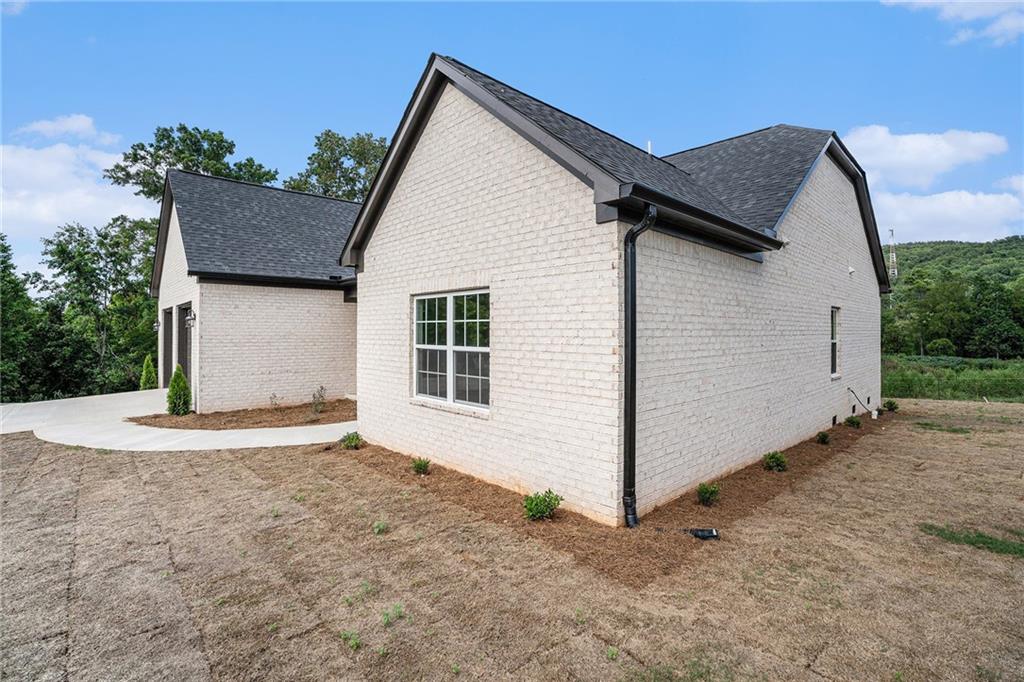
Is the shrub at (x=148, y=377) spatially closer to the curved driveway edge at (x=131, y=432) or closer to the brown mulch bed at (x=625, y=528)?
the curved driveway edge at (x=131, y=432)

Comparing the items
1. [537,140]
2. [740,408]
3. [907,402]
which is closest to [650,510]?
[740,408]

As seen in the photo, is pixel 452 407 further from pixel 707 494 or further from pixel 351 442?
pixel 707 494

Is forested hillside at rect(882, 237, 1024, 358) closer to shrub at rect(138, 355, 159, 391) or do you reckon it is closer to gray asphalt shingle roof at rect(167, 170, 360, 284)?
gray asphalt shingle roof at rect(167, 170, 360, 284)

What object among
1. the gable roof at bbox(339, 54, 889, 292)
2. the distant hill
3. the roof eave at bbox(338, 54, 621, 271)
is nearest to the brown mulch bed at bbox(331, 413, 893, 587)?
the gable roof at bbox(339, 54, 889, 292)

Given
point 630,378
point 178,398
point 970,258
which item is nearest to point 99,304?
point 178,398

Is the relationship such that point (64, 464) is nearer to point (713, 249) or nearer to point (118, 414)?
point (118, 414)

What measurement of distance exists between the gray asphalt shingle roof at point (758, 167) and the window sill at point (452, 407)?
5.30m

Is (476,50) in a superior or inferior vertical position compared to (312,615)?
superior

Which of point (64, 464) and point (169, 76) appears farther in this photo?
point (169, 76)

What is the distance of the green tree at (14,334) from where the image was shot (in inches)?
733

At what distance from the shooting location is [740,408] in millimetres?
7070

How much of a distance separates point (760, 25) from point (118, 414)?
1922 centimetres

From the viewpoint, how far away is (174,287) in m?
15.2

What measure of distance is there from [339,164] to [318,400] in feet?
92.7
